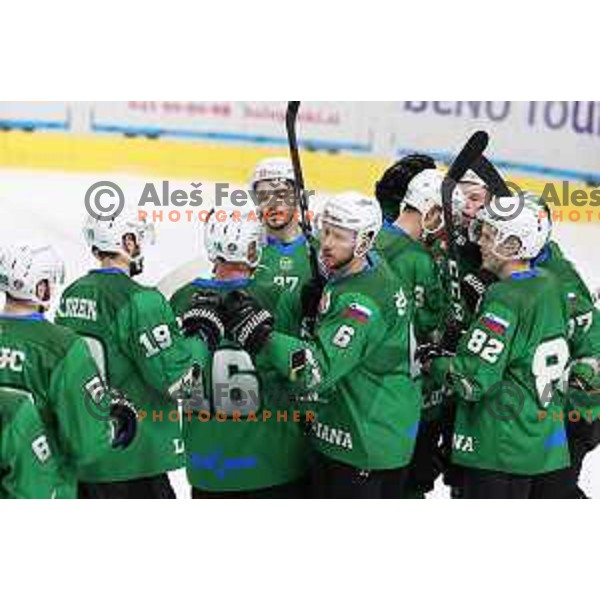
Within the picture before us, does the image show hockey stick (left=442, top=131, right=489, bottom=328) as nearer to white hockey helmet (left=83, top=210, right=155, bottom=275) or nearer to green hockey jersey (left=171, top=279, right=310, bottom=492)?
green hockey jersey (left=171, top=279, right=310, bottom=492)

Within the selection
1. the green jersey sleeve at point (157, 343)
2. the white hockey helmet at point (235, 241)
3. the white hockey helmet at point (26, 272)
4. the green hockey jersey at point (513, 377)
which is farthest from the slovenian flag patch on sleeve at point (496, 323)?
the white hockey helmet at point (26, 272)

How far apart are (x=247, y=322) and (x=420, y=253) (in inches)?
28.2

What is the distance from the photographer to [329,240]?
162 inches

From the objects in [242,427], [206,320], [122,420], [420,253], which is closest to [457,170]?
[420,253]

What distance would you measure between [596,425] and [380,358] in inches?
33.5

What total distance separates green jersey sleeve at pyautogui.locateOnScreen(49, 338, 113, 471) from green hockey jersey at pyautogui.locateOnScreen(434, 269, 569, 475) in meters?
1.10

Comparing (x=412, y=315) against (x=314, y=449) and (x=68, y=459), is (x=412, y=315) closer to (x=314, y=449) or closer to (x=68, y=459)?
(x=314, y=449)

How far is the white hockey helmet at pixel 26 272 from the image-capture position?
380 cm

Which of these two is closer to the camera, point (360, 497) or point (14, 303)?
point (14, 303)

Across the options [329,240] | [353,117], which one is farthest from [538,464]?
[353,117]

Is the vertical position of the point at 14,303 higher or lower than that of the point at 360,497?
higher

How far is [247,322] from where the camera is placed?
3871mm

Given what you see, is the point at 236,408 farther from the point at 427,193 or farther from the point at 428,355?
the point at 427,193

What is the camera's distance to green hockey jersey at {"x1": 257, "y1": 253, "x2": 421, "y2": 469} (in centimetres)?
393
